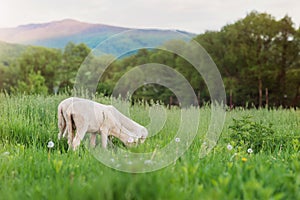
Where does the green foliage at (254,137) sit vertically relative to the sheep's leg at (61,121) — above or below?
below

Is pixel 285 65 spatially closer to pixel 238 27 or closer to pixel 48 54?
pixel 238 27

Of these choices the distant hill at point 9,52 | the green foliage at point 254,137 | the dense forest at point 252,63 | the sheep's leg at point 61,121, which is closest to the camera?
the sheep's leg at point 61,121

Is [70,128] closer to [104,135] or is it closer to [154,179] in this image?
[104,135]

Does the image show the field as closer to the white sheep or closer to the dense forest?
the white sheep

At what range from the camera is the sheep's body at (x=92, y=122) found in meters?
4.92

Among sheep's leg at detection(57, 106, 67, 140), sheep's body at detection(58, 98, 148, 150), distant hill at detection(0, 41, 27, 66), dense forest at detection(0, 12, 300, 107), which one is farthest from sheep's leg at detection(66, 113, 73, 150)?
distant hill at detection(0, 41, 27, 66)

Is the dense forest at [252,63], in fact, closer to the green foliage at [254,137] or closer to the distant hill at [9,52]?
the green foliage at [254,137]

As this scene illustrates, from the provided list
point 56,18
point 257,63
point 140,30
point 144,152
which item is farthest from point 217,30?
point 144,152

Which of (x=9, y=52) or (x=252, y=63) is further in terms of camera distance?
(x=9, y=52)

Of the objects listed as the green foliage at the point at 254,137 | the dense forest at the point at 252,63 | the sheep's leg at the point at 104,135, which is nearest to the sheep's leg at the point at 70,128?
the sheep's leg at the point at 104,135

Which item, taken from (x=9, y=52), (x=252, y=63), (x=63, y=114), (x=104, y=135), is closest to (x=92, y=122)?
(x=104, y=135)

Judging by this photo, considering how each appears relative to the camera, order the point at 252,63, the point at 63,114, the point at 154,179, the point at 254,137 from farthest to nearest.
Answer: the point at 252,63
the point at 254,137
the point at 63,114
the point at 154,179

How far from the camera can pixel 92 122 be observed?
16.4 ft

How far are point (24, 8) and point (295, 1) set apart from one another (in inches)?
1329
